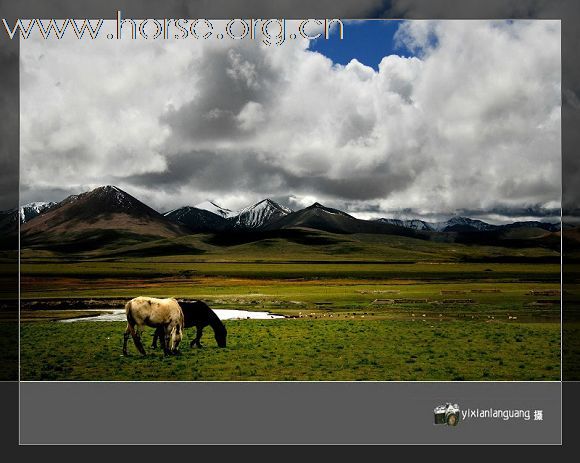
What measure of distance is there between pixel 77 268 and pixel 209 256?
21.8 ft

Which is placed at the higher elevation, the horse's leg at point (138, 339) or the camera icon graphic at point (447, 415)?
the horse's leg at point (138, 339)

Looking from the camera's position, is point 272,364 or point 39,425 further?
point 272,364

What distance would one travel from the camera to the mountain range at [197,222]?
70.2 feet

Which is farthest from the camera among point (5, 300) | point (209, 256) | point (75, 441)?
point (209, 256)

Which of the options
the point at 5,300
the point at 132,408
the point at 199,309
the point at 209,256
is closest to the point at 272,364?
the point at 199,309

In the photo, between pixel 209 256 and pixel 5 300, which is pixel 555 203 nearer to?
pixel 209 256

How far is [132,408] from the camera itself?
1422 centimetres

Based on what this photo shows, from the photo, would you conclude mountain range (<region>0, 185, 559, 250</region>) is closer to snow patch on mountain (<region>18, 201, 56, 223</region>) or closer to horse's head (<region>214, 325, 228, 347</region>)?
snow patch on mountain (<region>18, 201, 56, 223</region>)

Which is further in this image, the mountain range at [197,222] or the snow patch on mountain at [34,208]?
the mountain range at [197,222]

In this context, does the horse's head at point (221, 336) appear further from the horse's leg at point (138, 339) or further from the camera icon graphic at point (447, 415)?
the camera icon graphic at point (447, 415)

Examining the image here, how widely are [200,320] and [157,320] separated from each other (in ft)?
6.07

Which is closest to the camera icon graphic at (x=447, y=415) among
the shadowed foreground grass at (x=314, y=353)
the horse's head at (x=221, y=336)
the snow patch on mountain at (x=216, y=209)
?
the shadowed foreground grass at (x=314, y=353)

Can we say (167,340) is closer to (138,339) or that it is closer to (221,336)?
(138,339)

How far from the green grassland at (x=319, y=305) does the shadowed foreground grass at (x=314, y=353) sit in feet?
0.22
